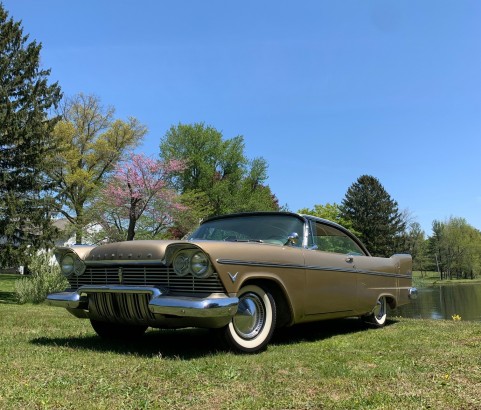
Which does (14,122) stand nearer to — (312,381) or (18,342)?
(18,342)

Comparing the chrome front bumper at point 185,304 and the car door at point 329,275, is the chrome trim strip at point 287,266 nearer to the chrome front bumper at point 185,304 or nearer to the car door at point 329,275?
the car door at point 329,275

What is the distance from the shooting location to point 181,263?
4207mm

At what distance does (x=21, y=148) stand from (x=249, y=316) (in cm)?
1714

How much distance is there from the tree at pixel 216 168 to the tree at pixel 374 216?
2302cm

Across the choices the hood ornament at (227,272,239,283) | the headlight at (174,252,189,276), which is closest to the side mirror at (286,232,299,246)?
the hood ornament at (227,272,239,283)

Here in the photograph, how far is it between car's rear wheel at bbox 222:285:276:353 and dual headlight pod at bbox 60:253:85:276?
1.79 m

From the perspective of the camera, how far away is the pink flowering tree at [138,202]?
2795 cm

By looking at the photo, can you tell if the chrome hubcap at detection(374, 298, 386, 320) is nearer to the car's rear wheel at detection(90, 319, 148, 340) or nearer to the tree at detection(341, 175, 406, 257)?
the car's rear wheel at detection(90, 319, 148, 340)

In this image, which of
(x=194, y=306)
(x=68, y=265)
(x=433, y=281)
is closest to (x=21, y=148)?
(x=68, y=265)

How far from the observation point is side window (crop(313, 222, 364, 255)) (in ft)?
19.0

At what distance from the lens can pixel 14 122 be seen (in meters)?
18.0

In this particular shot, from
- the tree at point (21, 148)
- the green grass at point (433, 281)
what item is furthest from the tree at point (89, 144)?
the green grass at point (433, 281)

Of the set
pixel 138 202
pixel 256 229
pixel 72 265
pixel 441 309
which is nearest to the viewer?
pixel 72 265

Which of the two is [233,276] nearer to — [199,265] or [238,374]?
[199,265]
